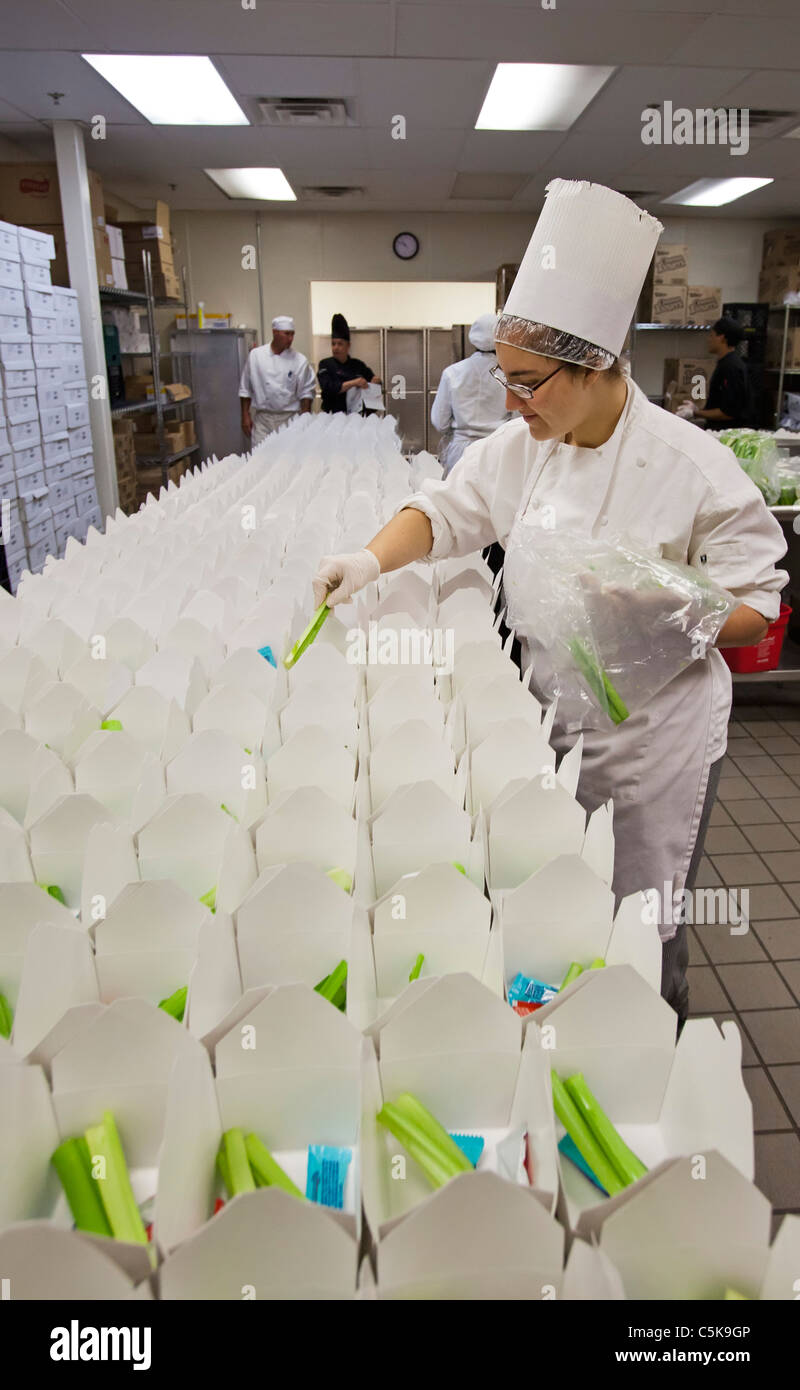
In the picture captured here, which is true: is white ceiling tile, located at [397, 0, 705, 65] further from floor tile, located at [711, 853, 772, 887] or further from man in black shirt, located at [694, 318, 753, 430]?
floor tile, located at [711, 853, 772, 887]

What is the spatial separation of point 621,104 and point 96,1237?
5.88 metres

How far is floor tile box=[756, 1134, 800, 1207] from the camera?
1.72 metres

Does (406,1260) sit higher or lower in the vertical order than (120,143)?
lower

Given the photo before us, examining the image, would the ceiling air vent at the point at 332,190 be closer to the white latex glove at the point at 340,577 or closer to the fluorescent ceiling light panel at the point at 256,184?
the fluorescent ceiling light panel at the point at 256,184

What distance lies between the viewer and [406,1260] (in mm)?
606

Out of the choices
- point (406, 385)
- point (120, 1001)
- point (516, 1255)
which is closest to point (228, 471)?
point (120, 1001)

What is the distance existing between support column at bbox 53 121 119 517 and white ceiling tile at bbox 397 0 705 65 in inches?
94.6

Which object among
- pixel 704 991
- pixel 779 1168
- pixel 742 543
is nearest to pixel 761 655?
pixel 704 991

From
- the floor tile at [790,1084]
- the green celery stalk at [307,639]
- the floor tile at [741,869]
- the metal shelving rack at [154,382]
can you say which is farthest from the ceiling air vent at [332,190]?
the floor tile at [790,1084]

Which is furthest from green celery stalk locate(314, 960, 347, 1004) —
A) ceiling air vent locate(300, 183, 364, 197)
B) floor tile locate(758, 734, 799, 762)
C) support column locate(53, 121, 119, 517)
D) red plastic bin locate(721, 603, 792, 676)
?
ceiling air vent locate(300, 183, 364, 197)

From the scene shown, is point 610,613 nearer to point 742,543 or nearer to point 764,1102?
point 742,543
